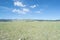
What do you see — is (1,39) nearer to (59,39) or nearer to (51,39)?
(51,39)

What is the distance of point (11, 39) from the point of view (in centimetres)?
679

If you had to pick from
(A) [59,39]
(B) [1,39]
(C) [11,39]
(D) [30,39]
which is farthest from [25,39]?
(A) [59,39]

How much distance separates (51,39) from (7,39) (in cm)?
225

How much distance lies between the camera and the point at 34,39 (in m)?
6.82

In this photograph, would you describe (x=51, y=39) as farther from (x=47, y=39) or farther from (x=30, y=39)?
(x=30, y=39)

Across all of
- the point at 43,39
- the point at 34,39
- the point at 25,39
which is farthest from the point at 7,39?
the point at 43,39

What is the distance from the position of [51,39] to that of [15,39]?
1850 millimetres

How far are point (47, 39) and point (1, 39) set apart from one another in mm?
2322

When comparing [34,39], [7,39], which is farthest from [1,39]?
[34,39]

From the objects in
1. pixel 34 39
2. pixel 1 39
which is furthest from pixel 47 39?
pixel 1 39

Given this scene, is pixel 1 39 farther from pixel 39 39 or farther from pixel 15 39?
pixel 39 39

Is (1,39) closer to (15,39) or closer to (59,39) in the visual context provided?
(15,39)

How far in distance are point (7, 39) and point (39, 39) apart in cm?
163

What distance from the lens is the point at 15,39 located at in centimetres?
679
